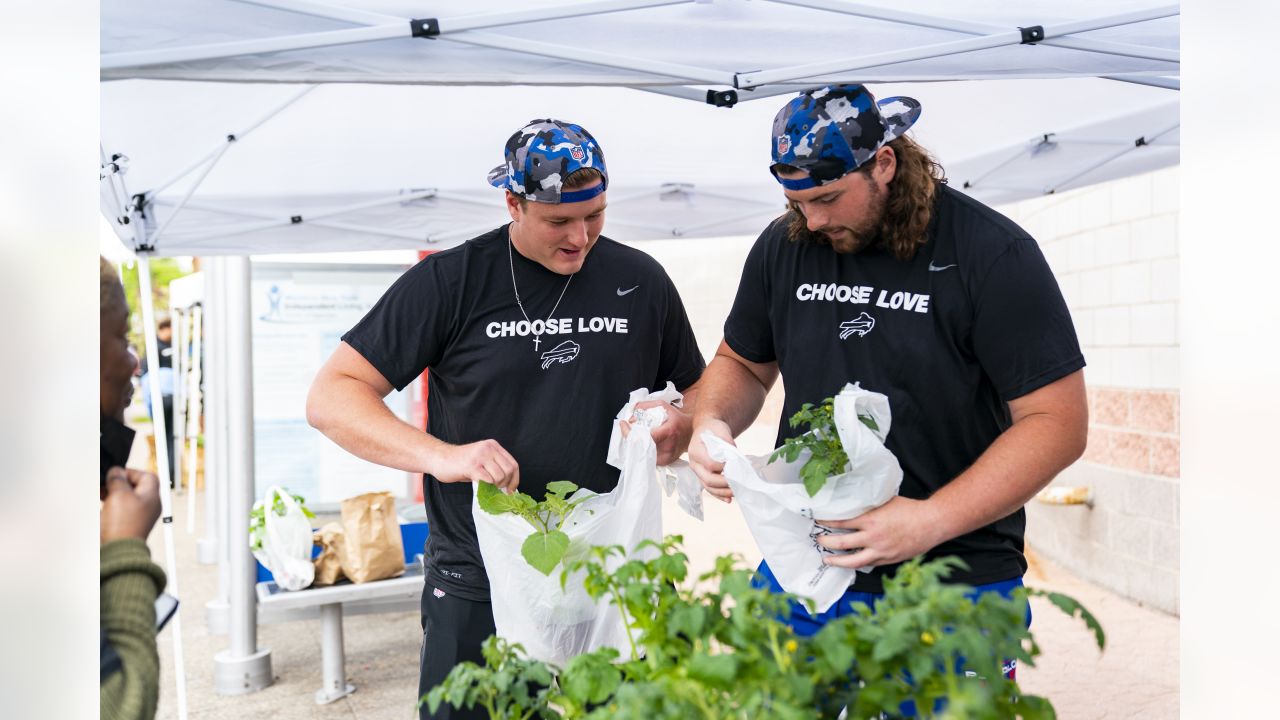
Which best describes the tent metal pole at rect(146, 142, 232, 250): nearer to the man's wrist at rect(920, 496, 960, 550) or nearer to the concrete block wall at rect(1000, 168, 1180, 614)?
the man's wrist at rect(920, 496, 960, 550)

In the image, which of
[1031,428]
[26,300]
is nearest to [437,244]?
[1031,428]

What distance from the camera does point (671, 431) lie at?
7.57 ft

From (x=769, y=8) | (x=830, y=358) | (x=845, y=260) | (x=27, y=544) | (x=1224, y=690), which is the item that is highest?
(x=769, y=8)

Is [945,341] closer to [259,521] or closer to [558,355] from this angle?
[558,355]

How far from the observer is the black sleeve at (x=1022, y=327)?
188cm

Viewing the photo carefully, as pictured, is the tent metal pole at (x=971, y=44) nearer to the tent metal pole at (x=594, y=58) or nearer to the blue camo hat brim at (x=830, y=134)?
the tent metal pole at (x=594, y=58)

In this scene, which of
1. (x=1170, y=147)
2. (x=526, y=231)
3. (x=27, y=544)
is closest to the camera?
(x=27, y=544)

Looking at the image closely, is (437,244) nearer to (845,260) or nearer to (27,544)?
(845,260)

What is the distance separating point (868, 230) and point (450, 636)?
50.9 inches

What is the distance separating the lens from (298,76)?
2232 mm

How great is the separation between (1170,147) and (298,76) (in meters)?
3.42

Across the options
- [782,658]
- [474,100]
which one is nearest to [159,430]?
[474,100]

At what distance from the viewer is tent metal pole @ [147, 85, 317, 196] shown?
381cm

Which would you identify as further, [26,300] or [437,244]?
[437,244]
